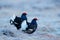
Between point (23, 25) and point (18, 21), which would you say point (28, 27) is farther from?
point (18, 21)

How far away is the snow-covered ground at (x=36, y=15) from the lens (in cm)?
1203

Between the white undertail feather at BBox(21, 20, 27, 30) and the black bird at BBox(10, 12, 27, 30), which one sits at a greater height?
the black bird at BBox(10, 12, 27, 30)

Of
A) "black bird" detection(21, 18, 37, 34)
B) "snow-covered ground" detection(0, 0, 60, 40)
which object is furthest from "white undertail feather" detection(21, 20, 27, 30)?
"snow-covered ground" detection(0, 0, 60, 40)

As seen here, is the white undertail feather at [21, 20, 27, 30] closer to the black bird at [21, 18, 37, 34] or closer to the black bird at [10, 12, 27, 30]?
the black bird at [21, 18, 37, 34]

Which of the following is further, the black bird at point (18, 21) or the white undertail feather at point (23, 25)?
the black bird at point (18, 21)

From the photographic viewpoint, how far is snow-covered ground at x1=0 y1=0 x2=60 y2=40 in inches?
474

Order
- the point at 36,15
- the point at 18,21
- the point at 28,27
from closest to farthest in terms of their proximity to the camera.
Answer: the point at 28,27
the point at 18,21
the point at 36,15

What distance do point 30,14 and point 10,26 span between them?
5.71 m

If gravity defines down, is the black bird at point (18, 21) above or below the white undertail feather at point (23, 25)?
above

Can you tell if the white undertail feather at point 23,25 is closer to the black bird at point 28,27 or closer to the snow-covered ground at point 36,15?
the black bird at point 28,27

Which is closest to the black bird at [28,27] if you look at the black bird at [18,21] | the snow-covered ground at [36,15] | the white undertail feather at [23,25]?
the white undertail feather at [23,25]

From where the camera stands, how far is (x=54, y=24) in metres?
15.3

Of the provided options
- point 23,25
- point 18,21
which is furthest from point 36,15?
point 23,25

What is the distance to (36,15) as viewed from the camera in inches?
717
